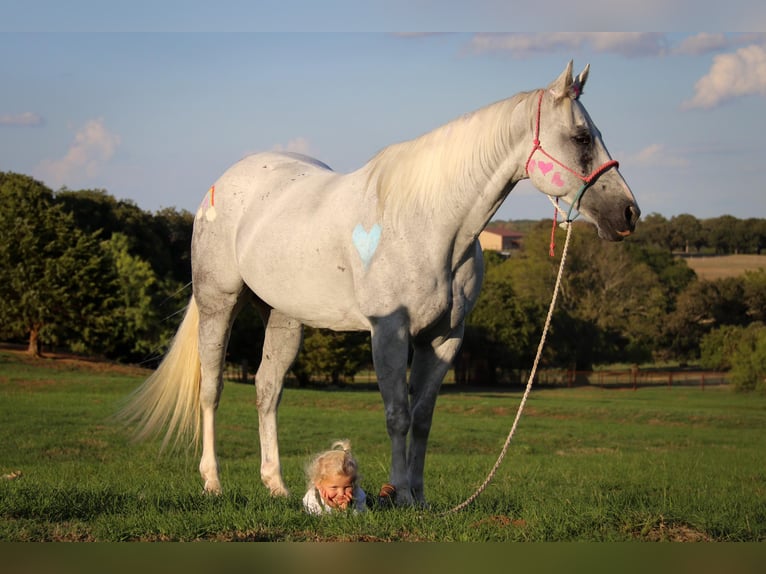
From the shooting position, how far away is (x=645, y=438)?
2192 centimetres

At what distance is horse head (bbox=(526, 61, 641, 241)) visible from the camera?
563cm

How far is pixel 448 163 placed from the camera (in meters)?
6.00

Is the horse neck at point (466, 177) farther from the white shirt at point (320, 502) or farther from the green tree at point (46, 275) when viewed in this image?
the green tree at point (46, 275)

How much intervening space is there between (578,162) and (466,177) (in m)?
0.74

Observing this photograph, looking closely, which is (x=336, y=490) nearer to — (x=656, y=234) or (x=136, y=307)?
(x=136, y=307)

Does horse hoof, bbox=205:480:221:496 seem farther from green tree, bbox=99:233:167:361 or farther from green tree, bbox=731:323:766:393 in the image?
green tree, bbox=731:323:766:393

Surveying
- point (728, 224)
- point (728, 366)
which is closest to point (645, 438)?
point (728, 366)

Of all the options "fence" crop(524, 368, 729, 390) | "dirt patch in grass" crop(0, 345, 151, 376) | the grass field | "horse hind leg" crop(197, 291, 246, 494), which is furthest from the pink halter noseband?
the grass field

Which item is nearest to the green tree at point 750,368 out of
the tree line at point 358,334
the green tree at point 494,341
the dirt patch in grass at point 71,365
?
the tree line at point 358,334

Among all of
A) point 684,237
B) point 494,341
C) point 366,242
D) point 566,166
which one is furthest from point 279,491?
point 684,237

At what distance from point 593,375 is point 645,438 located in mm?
38423

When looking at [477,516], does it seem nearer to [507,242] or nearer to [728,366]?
[728,366]

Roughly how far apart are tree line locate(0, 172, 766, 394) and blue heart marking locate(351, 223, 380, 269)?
52.5ft

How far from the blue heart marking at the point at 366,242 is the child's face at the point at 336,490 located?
1416 millimetres
